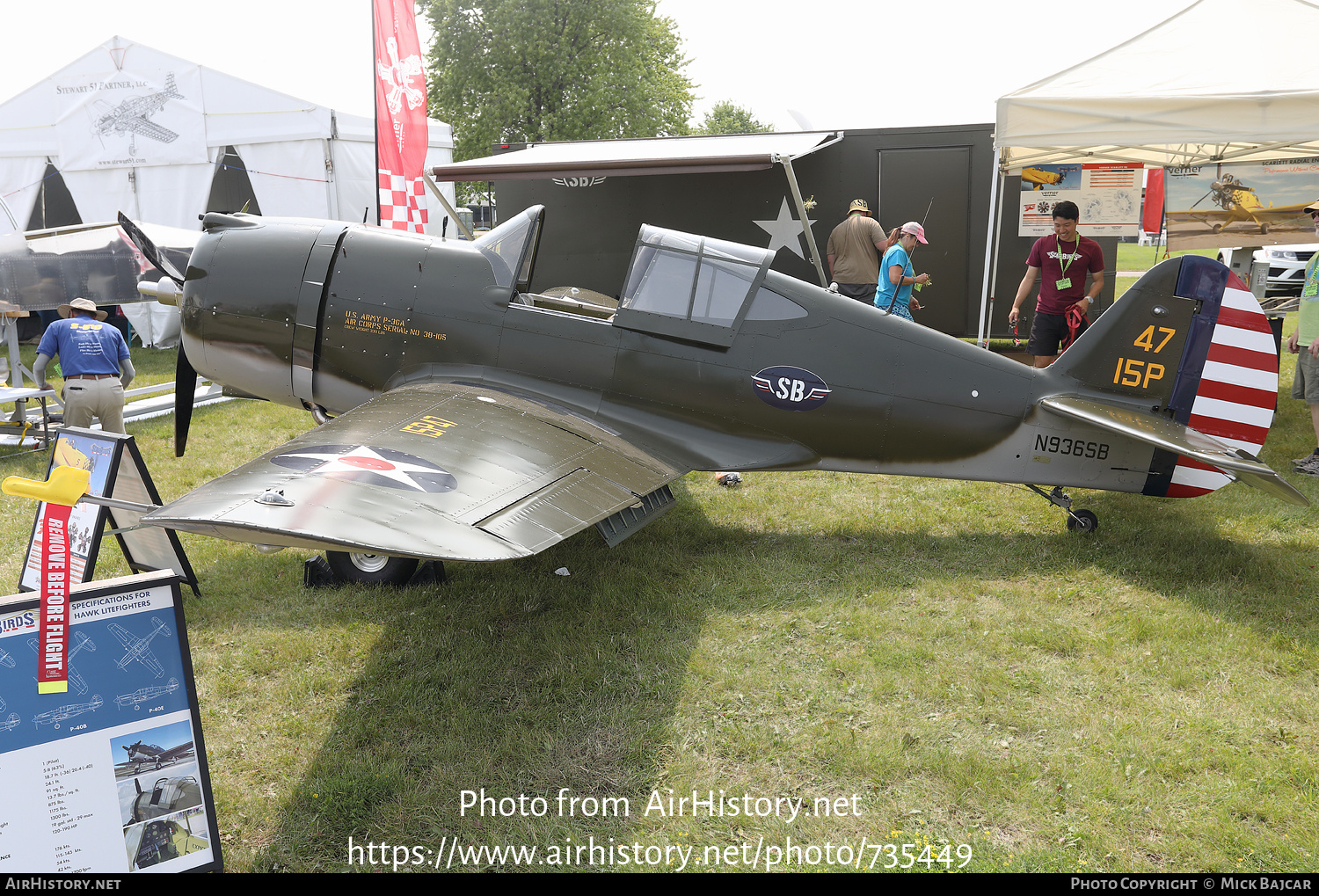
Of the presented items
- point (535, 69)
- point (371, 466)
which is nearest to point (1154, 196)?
point (371, 466)

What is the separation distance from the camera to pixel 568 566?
5000mm

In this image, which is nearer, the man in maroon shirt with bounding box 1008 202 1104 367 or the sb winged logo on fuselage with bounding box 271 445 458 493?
the sb winged logo on fuselage with bounding box 271 445 458 493

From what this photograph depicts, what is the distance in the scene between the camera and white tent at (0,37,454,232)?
1293cm

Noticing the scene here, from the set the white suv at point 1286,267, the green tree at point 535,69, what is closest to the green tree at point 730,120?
the green tree at point 535,69

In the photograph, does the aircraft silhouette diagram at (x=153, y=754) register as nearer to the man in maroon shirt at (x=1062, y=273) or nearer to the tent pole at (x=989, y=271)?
the man in maroon shirt at (x=1062, y=273)

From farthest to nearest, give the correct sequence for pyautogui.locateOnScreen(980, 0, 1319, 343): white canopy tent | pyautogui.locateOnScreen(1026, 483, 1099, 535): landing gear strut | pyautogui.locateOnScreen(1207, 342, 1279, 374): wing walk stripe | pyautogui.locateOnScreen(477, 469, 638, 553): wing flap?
1. pyautogui.locateOnScreen(980, 0, 1319, 343): white canopy tent
2. pyautogui.locateOnScreen(1026, 483, 1099, 535): landing gear strut
3. pyautogui.locateOnScreen(1207, 342, 1279, 374): wing walk stripe
4. pyautogui.locateOnScreen(477, 469, 638, 553): wing flap

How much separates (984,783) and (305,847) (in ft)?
8.05

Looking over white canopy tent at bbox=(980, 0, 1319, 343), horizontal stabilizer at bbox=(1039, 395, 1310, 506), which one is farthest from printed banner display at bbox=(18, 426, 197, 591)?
white canopy tent at bbox=(980, 0, 1319, 343)

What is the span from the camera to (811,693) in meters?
3.61

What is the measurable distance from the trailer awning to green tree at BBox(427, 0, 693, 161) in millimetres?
23220

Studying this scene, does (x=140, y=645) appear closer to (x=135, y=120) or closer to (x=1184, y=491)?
(x=1184, y=491)

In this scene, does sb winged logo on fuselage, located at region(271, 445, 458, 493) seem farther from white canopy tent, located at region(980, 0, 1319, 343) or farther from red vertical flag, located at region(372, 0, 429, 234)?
red vertical flag, located at region(372, 0, 429, 234)

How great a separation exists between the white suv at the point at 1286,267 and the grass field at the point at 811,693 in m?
12.6

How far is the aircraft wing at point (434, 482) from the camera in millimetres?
2805
